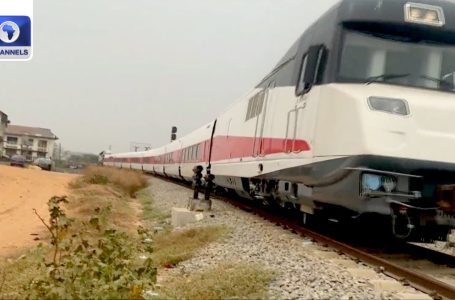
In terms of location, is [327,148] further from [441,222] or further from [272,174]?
[272,174]

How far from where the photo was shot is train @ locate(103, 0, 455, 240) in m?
6.71

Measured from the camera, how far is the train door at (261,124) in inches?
431

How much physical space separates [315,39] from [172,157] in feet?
87.0

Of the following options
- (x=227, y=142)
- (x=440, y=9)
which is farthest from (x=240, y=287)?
(x=227, y=142)

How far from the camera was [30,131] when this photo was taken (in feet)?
392

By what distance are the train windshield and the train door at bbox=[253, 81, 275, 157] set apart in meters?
3.36

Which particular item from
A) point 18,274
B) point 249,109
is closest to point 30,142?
point 249,109

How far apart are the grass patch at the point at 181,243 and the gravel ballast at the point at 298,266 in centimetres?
20

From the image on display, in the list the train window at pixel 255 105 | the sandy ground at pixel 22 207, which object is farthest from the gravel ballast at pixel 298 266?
the sandy ground at pixel 22 207

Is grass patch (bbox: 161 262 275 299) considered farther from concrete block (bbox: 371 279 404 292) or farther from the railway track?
the railway track

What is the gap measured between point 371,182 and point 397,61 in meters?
1.77

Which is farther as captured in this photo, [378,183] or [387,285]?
[378,183]

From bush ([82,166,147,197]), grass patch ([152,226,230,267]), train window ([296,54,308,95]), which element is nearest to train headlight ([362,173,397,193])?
train window ([296,54,308,95])

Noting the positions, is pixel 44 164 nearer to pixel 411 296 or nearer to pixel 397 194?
pixel 397 194
